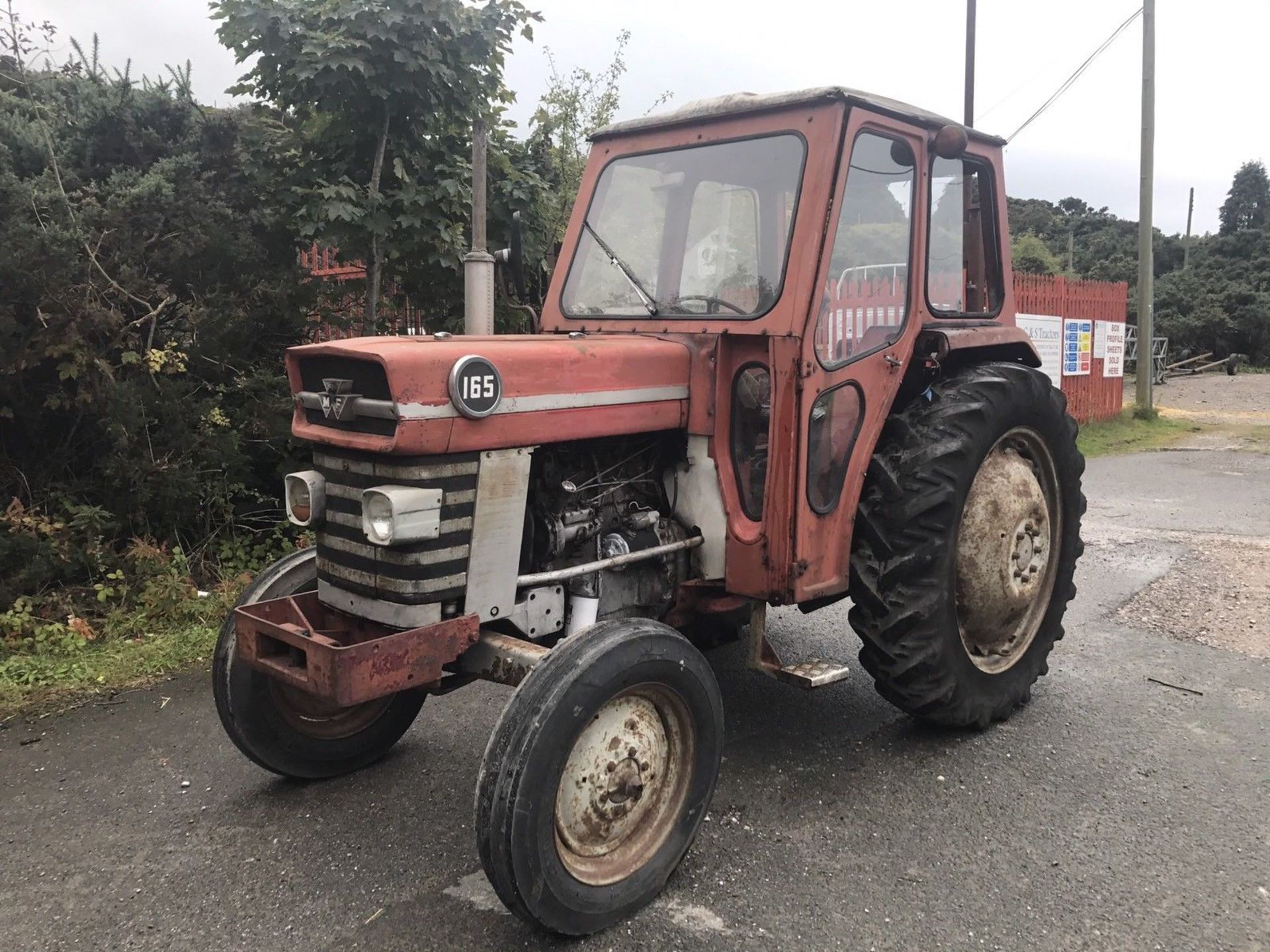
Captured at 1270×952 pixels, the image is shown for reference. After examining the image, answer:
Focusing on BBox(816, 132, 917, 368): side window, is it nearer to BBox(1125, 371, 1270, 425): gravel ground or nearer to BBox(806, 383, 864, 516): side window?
BBox(806, 383, 864, 516): side window

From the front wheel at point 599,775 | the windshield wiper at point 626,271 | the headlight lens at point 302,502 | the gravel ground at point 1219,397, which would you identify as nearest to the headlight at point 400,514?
the headlight lens at point 302,502

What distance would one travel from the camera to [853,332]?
11.9 ft

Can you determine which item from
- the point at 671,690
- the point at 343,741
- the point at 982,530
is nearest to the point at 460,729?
the point at 343,741

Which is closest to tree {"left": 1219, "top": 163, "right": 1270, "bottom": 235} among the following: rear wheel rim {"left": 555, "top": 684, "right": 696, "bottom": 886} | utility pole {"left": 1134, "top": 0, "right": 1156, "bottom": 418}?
utility pole {"left": 1134, "top": 0, "right": 1156, "bottom": 418}

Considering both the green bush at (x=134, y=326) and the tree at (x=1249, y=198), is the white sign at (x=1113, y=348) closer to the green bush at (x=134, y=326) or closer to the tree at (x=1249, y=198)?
the green bush at (x=134, y=326)

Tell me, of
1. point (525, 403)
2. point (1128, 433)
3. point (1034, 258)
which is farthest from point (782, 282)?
point (1034, 258)

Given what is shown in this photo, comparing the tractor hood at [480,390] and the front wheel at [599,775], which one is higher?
the tractor hood at [480,390]

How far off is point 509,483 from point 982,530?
6.77 feet

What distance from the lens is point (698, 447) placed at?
3.53m

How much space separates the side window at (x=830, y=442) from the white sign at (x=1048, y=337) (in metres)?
10.1

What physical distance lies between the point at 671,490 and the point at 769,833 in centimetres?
127

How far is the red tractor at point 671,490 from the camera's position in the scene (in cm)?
276

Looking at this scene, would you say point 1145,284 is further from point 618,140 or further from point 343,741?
point 343,741

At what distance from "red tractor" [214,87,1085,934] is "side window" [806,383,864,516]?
0.5 inches
